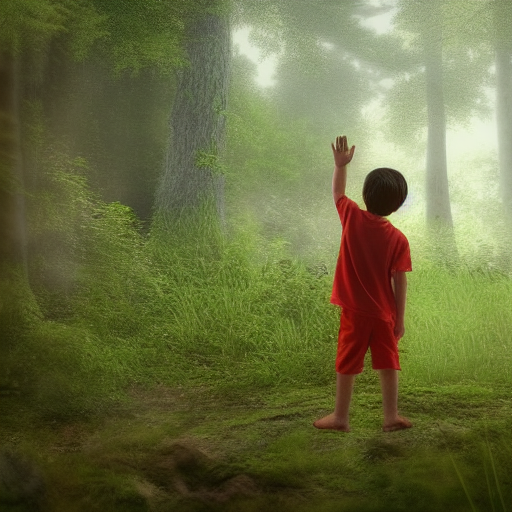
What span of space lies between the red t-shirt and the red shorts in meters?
0.04

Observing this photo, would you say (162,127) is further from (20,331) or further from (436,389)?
(436,389)

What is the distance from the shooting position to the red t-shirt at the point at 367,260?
2885 millimetres


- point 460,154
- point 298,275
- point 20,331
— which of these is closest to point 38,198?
point 20,331

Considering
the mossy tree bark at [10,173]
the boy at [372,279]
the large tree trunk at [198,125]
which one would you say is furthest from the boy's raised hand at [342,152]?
the mossy tree bark at [10,173]

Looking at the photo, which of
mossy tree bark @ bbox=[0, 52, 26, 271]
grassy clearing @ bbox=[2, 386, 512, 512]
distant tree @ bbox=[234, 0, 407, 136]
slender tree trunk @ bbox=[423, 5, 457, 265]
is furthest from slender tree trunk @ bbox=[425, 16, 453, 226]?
mossy tree bark @ bbox=[0, 52, 26, 271]

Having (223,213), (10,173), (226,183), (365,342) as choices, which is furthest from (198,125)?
(365,342)

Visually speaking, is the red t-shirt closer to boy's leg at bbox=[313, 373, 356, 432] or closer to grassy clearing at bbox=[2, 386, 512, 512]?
boy's leg at bbox=[313, 373, 356, 432]

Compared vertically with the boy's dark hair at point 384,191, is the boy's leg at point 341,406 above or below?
below

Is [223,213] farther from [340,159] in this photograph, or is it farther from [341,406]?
[341,406]

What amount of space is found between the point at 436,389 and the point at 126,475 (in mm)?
1520

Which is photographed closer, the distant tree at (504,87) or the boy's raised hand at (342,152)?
the boy's raised hand at (342,152)

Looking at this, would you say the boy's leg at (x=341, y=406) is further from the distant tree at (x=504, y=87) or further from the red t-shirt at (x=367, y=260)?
the distant tree at (x=504, y=87)

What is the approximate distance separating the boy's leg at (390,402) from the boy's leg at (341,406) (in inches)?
5.1

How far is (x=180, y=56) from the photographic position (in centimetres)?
424
